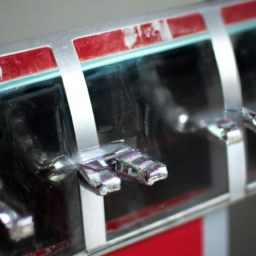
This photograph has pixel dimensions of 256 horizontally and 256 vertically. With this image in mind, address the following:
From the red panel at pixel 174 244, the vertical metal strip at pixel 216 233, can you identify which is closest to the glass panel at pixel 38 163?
the red panel at pixel 174 244

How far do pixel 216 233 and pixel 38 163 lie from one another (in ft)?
2.30

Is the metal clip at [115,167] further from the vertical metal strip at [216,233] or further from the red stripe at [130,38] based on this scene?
the vertical metal strip at [216,233]

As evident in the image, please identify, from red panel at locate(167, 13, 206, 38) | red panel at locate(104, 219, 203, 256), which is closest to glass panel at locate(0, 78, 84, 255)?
red panel at locate(104, 219, 203, 256)

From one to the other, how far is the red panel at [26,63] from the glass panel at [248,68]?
1.66ft

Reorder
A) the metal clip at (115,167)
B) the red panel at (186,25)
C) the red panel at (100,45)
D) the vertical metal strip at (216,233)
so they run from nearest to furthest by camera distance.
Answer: the metal clip at (115,167)
the red panel at (100,45)
the red panel at (186,25)
the vertical metal strip at (216,233)

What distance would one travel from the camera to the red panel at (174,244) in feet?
3.77

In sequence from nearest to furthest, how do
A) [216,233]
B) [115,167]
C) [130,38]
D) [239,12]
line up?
1. [115,167]
2. [130,38]
3. [239,12]
4. [216,233]

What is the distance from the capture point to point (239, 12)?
1154 millimetres

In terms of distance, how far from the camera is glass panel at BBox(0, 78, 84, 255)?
2.95ft

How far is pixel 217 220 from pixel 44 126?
2.27 ft

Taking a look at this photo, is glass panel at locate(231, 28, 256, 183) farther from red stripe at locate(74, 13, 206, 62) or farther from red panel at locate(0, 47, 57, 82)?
red panel at locate(0, 47, 57, 82)

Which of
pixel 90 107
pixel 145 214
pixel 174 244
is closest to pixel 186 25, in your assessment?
pixel 90 107

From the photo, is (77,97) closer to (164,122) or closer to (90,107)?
(90,107)

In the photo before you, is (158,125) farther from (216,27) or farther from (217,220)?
(217,220)
